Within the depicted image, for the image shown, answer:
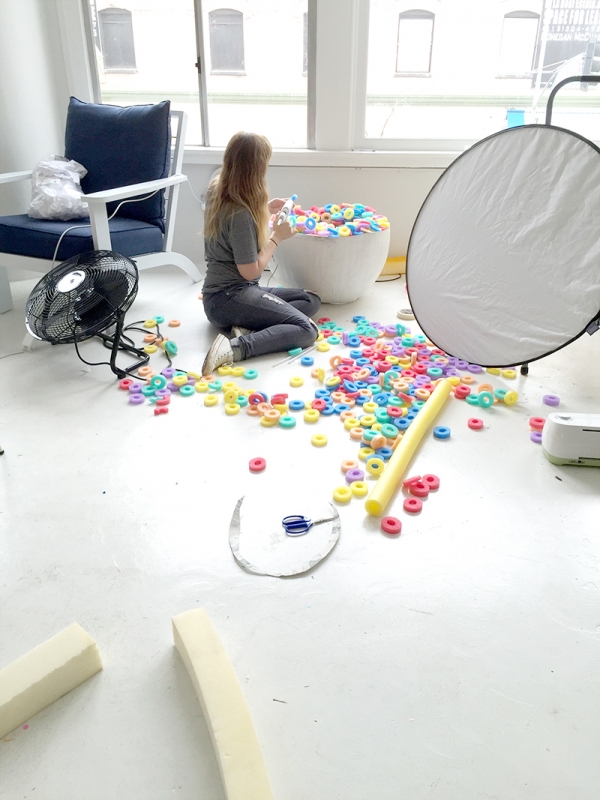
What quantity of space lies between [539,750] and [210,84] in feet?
11.5

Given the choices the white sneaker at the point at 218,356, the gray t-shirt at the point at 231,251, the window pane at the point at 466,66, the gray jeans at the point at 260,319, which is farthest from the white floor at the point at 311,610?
the window pane at the point at 466,66

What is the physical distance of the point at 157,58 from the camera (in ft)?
11.5

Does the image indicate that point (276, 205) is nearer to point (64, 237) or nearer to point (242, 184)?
point (242, 184)

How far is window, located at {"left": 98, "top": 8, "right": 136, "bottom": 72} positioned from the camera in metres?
3.46

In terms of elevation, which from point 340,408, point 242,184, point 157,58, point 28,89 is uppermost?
point 157,58

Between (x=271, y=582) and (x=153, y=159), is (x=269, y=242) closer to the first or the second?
(x=153, y=159)

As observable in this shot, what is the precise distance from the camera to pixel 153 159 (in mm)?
2979

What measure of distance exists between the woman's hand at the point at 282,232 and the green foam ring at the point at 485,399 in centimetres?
108

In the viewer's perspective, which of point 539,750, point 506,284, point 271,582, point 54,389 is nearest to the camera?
point 539,750

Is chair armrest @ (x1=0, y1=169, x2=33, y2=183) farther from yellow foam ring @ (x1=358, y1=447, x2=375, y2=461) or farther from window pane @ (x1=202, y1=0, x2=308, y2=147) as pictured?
yellow foam ring @ (x1=358, y1=447, x2=375, y2=461)

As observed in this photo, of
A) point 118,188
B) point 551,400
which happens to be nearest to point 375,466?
point 551,400

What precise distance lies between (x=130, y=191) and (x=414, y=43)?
1.77 metres

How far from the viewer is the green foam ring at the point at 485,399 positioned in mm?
2146

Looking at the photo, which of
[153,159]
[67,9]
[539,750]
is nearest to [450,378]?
[539,750]
